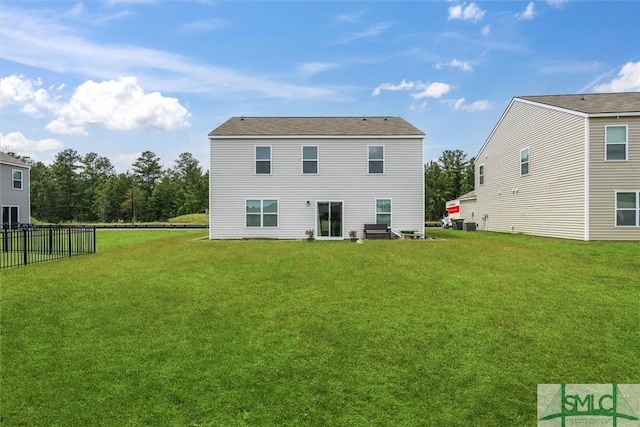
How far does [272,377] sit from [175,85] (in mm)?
20766

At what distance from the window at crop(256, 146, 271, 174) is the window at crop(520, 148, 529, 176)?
1432cm

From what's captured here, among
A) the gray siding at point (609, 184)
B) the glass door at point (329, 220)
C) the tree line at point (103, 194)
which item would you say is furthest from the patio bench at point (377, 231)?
the tree line at point (103, 194)

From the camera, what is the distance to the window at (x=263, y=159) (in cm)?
1950

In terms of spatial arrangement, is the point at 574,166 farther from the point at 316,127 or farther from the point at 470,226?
the point at 316,127

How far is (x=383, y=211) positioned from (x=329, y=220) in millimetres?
2836

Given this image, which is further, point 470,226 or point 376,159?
point 470,226

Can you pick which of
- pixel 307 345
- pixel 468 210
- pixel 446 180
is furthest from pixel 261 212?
pixel 446 180

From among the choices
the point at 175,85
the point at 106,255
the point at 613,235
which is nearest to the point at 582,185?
the point at 613,235

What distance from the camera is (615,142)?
52.3ft

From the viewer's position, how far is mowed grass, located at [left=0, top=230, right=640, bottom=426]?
336 centimetres

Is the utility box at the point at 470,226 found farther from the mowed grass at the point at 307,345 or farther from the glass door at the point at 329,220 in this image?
the mowed grass at the point at 307,345

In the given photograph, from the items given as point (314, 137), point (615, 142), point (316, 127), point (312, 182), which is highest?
point (316, 127)

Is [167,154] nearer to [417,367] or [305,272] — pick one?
[305,272]

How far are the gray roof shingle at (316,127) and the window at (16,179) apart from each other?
61.2 feet
